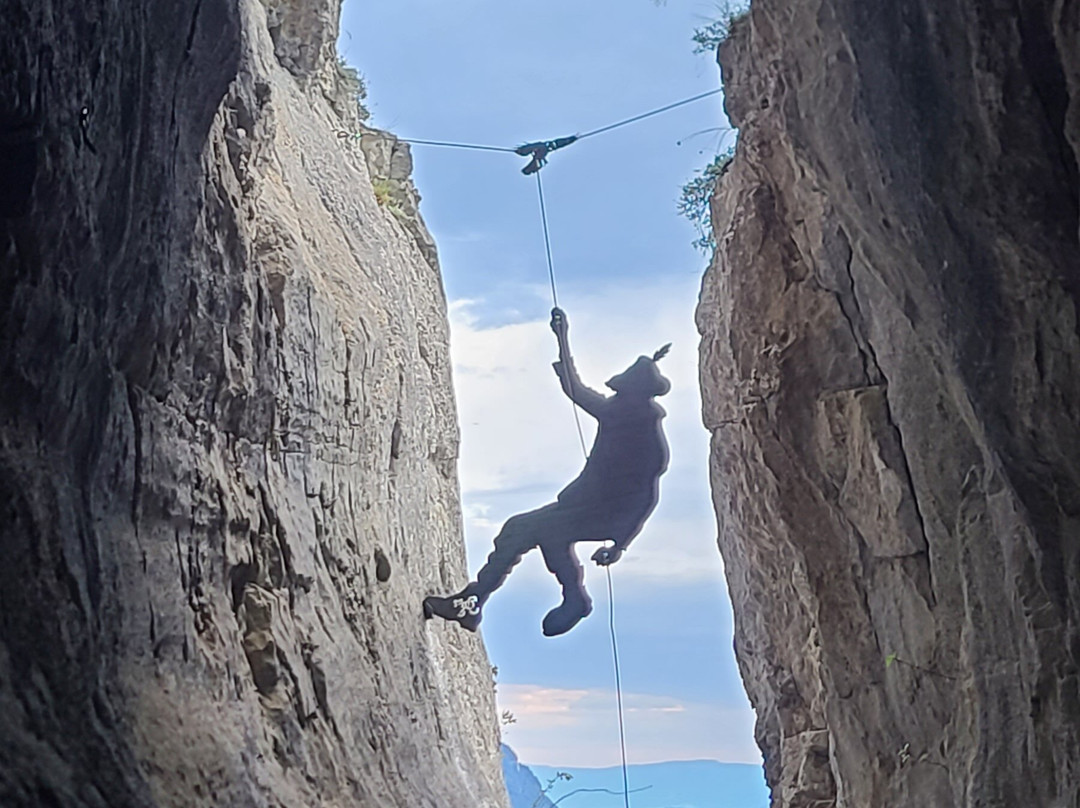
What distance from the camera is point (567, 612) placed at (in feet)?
25.8

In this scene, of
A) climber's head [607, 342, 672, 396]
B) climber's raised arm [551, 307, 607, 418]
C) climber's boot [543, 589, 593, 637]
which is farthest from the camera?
climber's boot [543, 589, 593, 637]

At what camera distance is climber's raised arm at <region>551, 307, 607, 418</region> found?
7684mm

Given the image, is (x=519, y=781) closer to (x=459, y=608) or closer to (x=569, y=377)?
(x=459, y=608)

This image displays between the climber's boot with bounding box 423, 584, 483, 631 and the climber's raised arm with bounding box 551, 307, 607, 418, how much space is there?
1.72m

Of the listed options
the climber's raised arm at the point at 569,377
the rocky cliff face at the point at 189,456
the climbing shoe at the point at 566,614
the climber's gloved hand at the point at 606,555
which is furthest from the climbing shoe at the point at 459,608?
the climber's raised arm at the point at 569,377

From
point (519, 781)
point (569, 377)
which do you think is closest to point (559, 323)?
point (569, 377)

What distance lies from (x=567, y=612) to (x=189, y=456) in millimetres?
3457

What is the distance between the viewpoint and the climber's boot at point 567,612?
25.7 ft

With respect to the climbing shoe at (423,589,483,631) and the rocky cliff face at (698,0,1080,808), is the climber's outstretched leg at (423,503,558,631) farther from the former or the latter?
the rocky cliff face at (698,0,1080,808)

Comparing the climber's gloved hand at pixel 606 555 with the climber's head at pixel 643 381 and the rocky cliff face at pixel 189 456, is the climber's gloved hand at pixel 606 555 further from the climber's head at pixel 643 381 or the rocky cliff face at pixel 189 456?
the rocky cliff face at pixel 189 456

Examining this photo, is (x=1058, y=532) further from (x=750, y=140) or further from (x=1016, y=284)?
(x=750, y=140)

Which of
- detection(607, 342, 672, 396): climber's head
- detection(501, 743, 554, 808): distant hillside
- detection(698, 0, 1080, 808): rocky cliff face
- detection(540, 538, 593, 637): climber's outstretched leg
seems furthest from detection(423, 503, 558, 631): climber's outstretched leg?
detection(501, 743, 554, 808): distant hillside

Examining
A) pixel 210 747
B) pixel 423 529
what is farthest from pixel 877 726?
pixel 423 529

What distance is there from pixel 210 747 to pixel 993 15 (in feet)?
15.0
